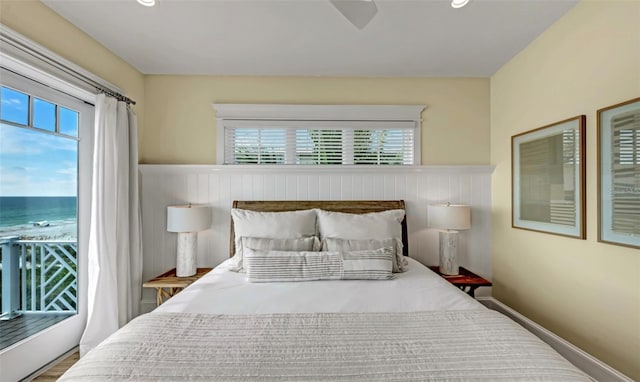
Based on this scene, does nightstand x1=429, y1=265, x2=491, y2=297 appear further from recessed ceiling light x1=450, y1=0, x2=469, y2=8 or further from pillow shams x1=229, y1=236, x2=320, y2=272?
recessed ceiling light x1=450, y1=0, x2=469, y2=8

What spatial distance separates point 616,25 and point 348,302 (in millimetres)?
2281

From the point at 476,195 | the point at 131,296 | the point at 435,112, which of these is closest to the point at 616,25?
the point at 435,112

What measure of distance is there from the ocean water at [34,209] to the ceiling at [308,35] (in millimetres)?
1298

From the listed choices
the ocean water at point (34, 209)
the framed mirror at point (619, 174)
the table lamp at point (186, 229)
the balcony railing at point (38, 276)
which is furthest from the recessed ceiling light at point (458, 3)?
the balcony railing at point (38, 276)

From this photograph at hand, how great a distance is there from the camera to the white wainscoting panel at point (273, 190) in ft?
9.50

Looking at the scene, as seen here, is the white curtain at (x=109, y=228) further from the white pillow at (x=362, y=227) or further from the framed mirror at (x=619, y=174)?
the framed mirror at (x=619, y=174)

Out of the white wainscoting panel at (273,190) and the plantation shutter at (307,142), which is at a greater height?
the plantation shutter at (307,142)

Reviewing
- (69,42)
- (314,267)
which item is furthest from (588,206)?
(69,42)

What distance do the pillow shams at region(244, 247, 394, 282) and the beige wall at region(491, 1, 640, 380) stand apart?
129 cm

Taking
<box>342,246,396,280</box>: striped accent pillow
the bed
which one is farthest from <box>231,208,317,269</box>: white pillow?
the bed

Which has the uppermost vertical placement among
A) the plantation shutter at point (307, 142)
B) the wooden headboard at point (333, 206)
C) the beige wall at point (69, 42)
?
the beige wall at point (69, 42)

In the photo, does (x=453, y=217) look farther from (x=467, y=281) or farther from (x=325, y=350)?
(x=325, y=350)

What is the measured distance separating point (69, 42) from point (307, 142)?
2.00 m

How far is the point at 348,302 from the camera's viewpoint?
1.63 m
